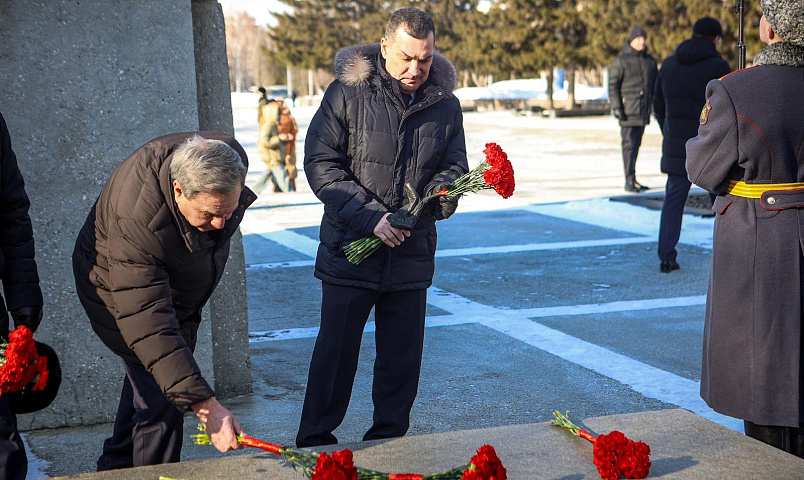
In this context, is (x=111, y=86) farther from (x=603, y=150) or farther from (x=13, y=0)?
(x=603, y=150)

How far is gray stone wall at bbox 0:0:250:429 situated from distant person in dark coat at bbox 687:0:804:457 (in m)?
2.52

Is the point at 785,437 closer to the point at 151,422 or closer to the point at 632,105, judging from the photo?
the point at 151,422

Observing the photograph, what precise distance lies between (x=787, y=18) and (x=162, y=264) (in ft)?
7.82

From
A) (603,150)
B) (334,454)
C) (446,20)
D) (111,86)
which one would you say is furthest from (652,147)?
(446,20)

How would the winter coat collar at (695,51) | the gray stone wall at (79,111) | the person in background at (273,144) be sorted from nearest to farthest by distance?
1. the gray stone wall at (79,111)
2. the winter coat collar at (695,51)
3. the person in background at (273,144)

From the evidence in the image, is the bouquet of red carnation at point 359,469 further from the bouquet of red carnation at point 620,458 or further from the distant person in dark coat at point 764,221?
the distant person in dark coat at point 764,221

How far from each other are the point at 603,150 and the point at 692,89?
44.2 feet

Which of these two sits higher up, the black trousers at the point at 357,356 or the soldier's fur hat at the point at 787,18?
the soldier's fur hat at the point at 787,18

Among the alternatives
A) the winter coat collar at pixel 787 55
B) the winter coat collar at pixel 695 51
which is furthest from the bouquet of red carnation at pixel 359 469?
the winter coat collar at pixel 695 51

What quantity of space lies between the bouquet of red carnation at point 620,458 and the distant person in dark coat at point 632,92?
11.6 m

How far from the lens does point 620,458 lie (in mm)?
2705

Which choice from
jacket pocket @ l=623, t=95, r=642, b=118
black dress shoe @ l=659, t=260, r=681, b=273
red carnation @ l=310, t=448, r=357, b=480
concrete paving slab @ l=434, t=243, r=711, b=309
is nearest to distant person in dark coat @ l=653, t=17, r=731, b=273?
black dress shoe @ l=659, t=260, r=681, b=273

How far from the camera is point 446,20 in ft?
197

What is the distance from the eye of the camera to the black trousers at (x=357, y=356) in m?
4.12
